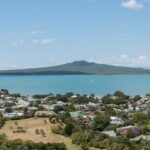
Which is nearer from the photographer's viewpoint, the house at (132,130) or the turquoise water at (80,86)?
the house at (132,130)

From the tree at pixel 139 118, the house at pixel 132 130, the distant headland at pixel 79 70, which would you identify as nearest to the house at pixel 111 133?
the house at pixel 132 130

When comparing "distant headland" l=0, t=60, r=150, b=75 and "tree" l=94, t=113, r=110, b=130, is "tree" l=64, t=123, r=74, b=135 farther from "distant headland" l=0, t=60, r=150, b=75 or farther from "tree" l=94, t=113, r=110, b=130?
"distant headland" l=0, t=60, r=150, b=75

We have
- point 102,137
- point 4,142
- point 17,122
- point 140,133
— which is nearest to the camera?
point 4,142

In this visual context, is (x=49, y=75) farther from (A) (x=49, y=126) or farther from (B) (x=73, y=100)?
(A) (x=49, y=126)

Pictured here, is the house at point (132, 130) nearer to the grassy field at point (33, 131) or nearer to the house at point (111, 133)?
the house at point (111, 133)

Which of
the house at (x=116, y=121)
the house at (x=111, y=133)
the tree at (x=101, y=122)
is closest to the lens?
the house at (x=111, y=133)

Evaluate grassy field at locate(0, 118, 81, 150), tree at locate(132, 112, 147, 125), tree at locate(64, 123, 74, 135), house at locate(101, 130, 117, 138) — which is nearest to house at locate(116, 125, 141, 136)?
house at locate(101, 130, 117, 138)

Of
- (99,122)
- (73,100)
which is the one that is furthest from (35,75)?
(99,122)

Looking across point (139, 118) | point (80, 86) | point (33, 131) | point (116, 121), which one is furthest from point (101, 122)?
point (80, 86)

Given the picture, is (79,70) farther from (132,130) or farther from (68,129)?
(68,129)
